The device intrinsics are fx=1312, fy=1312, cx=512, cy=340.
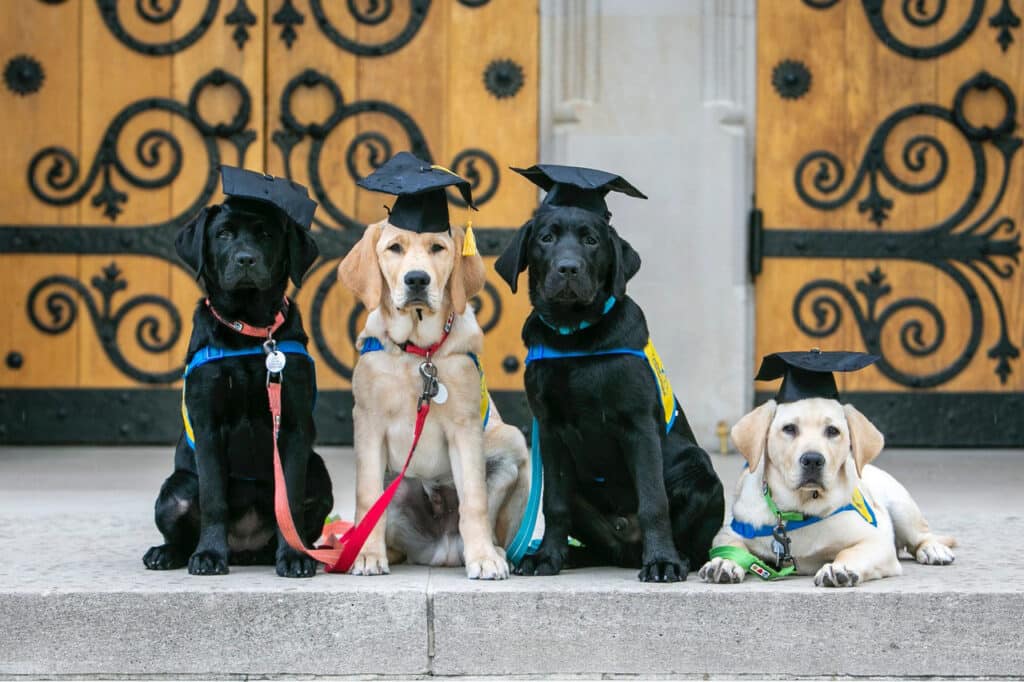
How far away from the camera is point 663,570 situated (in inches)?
150

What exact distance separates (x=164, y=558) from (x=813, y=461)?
1.99 metres

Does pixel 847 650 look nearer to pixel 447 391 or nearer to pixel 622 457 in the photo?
pixel 622 457

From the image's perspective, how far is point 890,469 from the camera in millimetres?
6457

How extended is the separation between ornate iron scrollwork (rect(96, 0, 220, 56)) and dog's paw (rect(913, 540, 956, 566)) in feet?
15.2

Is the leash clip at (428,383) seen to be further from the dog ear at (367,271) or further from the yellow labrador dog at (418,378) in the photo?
the dog ear at (367,271)

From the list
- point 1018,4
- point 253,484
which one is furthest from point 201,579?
point 1018,4

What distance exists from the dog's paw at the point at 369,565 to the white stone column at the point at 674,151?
3097mm

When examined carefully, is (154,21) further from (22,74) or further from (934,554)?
(934,554)

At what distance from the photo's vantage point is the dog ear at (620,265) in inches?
156

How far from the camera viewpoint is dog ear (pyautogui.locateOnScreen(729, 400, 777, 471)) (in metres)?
3.97

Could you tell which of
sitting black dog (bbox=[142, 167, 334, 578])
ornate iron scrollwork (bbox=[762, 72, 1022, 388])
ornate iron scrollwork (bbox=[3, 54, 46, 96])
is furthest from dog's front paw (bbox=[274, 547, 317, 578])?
ornate iron scrollwork (bbox=[3, 54, 46, 96])

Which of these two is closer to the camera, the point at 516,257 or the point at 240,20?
the point at 516,257

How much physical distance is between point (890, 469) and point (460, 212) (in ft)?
8.47

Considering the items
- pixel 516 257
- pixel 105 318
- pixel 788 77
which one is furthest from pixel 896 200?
pixel 105 318
